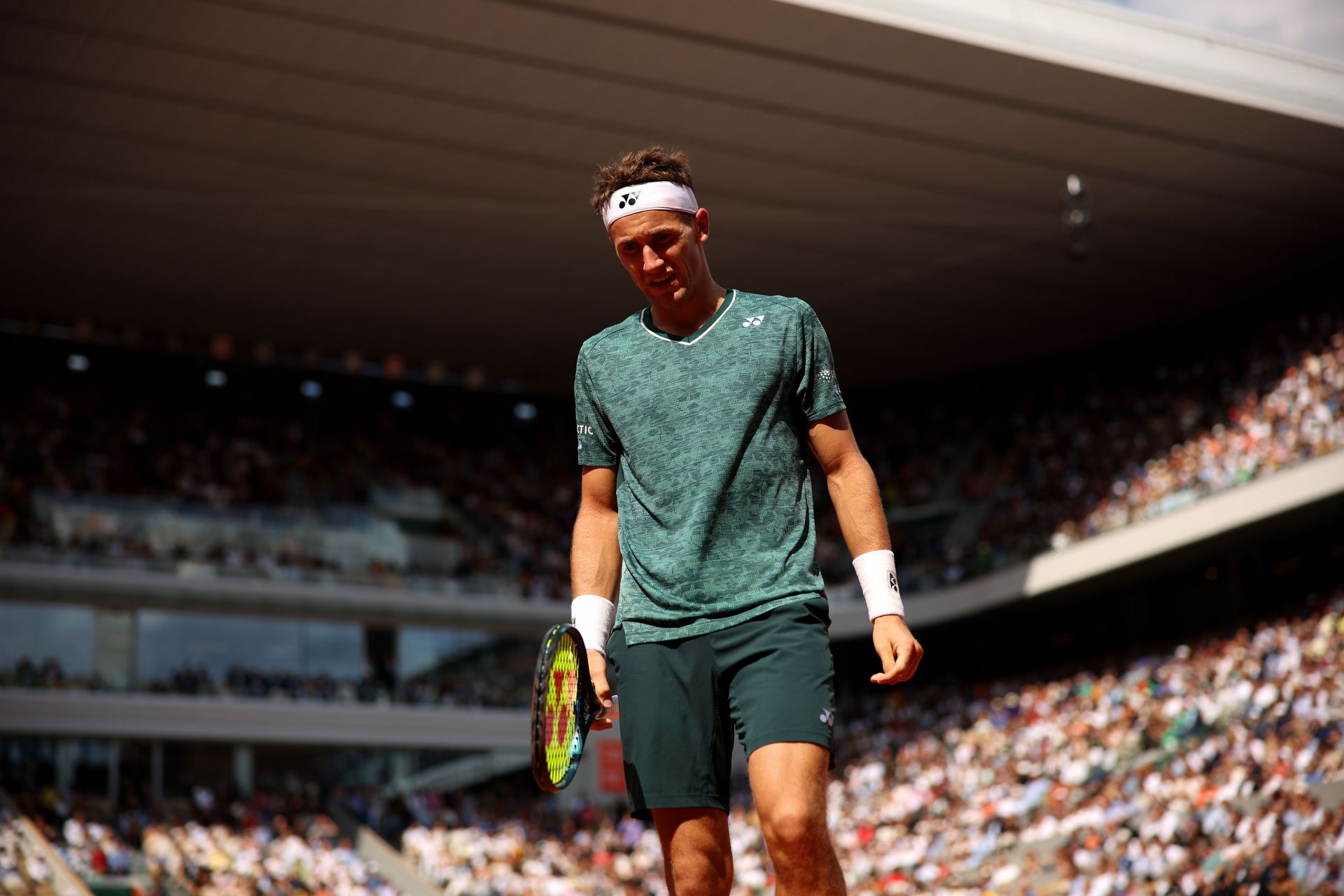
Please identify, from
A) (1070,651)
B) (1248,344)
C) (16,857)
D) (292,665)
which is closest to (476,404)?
(292,665)

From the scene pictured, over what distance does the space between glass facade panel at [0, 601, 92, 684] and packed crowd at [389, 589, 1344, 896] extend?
635 cm

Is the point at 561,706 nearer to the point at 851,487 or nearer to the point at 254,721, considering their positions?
the point at 851,487

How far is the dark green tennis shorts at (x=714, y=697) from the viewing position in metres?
3.04

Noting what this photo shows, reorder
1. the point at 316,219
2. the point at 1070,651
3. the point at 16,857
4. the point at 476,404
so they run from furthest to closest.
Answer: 1. the point at 476,404
2. the point at 1070,651
3. the point at 316,219
4. the point at 16,857

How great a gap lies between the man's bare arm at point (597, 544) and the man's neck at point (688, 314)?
0.35 m

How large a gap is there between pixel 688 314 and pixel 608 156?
2188 centimetres

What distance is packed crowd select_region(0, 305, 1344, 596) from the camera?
27.9 m

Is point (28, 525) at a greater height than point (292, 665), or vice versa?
point (28, 525)

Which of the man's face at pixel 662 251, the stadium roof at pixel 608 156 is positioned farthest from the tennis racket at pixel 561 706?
the stadium roof at pixel 608 156

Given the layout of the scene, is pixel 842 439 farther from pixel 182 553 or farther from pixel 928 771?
pixel 182 553

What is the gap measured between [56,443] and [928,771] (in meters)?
17.3

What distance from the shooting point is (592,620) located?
3389 millimetres

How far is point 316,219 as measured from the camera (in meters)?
27.0

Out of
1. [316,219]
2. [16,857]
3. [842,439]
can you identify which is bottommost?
[842,439]
